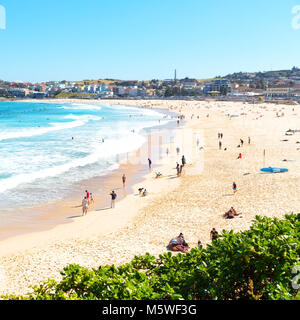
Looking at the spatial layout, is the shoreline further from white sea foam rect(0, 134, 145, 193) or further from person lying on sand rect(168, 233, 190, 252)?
person lying on sand rect(168, 233, 190, 252)

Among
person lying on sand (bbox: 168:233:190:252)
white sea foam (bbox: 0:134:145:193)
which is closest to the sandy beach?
person lying on sand (bbox: 168:233:190:252)

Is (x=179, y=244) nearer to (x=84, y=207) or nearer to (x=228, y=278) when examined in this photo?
(x=84, y=207)

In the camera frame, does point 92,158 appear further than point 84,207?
Yes

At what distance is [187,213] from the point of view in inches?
621

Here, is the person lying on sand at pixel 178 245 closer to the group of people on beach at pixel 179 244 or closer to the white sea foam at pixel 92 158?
the group of people on beach at pixel 179 244

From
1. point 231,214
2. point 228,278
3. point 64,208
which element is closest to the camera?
point 228,278

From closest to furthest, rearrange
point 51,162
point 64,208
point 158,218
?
1. point 158,218
2. point 64,208
3. point 51,162

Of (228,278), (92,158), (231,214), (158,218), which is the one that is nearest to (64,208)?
(158,218)

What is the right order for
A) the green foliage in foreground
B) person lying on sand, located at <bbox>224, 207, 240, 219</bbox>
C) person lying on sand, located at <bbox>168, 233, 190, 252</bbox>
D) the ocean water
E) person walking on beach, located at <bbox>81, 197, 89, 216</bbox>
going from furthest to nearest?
the ocean water → person walking on beach, located at <bbox>81, 197, 89, 216</bbox> → person lying on sand, located at <bbox>224, 207, 240, 219</bbox> → person lying on sand, located at <bbox>168, 233, 190, 252</bbox> → the green foliage in foreground

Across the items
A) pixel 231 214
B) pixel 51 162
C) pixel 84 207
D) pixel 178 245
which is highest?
pixel 51 162

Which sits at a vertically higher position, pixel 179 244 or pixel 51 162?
pixel 51 162

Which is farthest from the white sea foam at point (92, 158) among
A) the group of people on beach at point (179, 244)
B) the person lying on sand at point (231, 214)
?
the person lying on sand at point (231, 214)

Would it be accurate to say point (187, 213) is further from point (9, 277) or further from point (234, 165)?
point (234, 165)
